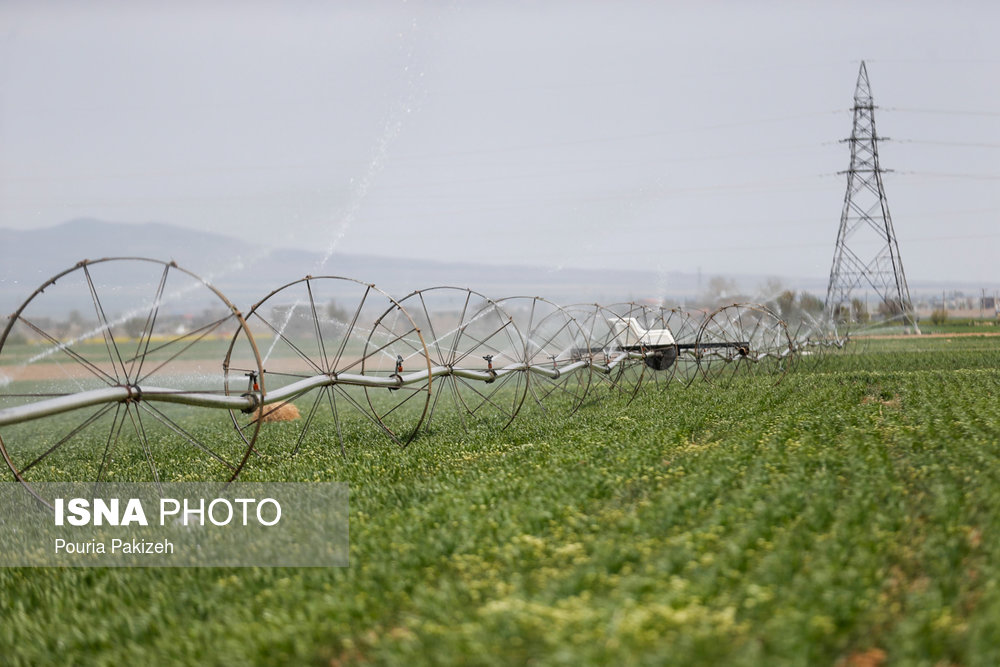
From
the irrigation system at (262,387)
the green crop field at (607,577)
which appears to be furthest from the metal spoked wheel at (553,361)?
the green crop field at (607,577)

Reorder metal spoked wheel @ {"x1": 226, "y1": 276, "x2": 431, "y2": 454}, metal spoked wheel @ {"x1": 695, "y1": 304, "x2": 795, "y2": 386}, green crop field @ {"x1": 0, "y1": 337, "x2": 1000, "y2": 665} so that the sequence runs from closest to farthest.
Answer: green crop field @ {"x1": 0, "y1": 337, "x2": 1000, "y2": 665}, metal spoked wheel @ {"x1": 226, "y1": 276, "x2": 431, "y2": 454}, metal spoked wheel @ {"x1": 695, "y1": 304, "x2": 795, "y2": 386}

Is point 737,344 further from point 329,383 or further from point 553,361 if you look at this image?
point 329,383

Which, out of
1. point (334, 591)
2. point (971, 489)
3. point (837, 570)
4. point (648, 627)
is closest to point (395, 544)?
point (334, 591)

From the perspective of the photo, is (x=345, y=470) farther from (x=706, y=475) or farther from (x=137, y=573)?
(x=706, y=475)

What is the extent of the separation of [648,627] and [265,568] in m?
3.11

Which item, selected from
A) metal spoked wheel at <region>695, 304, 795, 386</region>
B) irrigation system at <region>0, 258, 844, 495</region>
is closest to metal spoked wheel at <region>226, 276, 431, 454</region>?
irrigation system at <region>0, 258, 844, 495</region>

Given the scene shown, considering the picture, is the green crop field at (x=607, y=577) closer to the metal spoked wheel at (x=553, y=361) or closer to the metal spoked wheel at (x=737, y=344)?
the metal spoked wheel at (x=553, y=361)

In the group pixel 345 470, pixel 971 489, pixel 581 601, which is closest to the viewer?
pixel 581 601

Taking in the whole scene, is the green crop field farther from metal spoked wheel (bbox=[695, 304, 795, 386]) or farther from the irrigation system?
metal spoked wheel (bbox=[695, 304, 795, 386])

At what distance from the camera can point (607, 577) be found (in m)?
5.38

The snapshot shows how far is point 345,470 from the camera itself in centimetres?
1005

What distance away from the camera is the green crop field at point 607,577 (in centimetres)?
453

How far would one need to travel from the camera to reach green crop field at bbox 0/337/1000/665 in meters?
4.53

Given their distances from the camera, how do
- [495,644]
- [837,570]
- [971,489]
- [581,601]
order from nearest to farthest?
1. [495,644]
2. [581,601]
3. [837,570]
4. [971,489]
